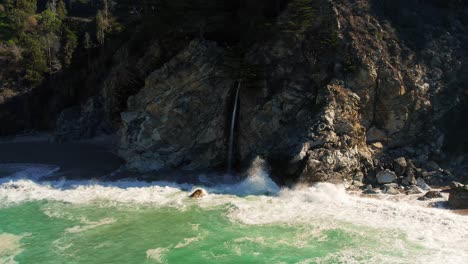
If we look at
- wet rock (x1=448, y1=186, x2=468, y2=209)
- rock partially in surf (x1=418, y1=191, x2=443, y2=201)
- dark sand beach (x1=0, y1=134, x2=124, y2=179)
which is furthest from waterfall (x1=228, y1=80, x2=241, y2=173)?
wet rock (x1=448, y1=186, x2=468, y2=209)

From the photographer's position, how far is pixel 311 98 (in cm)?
2461

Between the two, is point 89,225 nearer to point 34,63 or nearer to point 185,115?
point 185,115

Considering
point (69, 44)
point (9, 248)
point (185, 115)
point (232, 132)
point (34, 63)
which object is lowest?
point (9, 248)

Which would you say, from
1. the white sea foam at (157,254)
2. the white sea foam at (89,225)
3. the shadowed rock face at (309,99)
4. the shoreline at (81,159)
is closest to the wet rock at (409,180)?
the shoreline at (81,159)

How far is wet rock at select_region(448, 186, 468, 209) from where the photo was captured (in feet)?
60.4

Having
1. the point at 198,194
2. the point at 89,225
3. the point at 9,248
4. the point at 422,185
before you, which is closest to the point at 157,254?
the point at 89,225

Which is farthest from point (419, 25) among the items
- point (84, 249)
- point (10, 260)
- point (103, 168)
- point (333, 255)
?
point (10, 260)

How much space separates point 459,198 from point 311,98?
9.72 m

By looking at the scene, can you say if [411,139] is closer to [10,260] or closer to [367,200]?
[367,200]

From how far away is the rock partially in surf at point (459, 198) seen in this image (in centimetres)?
1842

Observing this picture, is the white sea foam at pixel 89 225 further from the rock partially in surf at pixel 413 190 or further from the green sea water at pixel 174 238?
the rock partially in surf at pixel 413 190

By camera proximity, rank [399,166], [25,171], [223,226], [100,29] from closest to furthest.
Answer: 1. [223,226]
2. [399,166]
3. [25,171]
4. [100,29]

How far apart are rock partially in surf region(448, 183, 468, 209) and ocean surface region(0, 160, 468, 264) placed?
81 centimetres

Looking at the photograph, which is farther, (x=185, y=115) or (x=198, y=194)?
(x=185, y=115)
